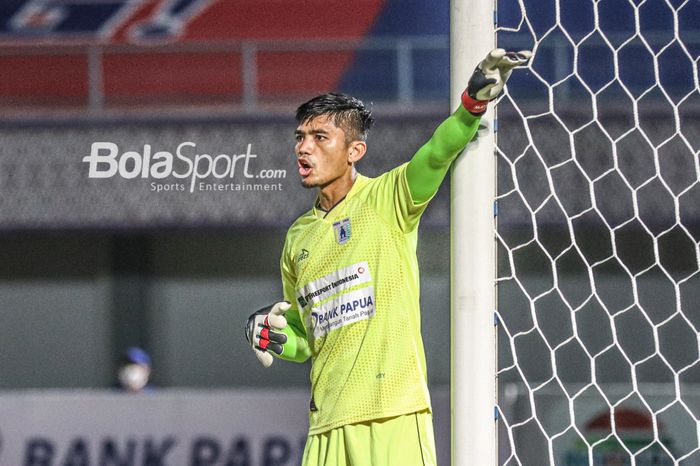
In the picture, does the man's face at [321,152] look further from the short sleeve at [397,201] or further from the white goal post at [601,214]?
the white goal post at [601,214]

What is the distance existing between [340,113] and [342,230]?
0.21 metres

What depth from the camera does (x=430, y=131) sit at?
5453 millimetres

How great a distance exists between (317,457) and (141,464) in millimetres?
1970

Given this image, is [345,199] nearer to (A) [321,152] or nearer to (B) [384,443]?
(A) [321,152]

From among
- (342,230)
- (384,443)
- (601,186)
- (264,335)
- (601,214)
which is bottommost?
(384,443)

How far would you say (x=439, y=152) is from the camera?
72.8 inches

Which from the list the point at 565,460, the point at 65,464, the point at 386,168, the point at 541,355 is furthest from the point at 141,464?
the point at 541,355

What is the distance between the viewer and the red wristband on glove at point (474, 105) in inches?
71.2

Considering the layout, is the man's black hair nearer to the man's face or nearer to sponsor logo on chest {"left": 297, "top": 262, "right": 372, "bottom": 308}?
the man's face

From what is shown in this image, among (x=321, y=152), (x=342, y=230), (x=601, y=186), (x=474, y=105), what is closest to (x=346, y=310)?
(x=342, y=230)

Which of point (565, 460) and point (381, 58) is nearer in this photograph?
point (565, 460)

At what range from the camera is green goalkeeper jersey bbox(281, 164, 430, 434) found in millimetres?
1937

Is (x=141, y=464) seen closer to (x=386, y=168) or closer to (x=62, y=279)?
(x=386, y=168)

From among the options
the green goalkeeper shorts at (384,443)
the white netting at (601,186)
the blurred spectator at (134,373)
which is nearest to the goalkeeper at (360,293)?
the green goalkeeper shorts at (384,443)
